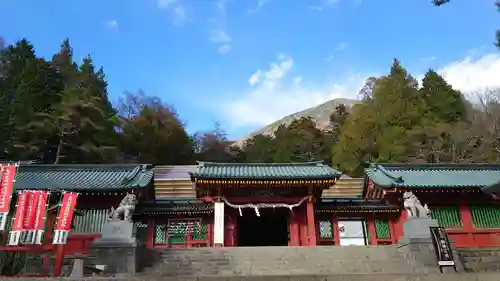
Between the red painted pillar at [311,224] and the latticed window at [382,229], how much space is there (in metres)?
3.40

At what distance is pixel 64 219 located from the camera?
494 inches

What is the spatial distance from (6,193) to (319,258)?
10682 mm

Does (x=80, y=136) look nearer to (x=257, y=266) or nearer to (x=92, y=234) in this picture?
(x=92, y=234)

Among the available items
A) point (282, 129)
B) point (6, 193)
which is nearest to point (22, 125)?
point (6, 193)

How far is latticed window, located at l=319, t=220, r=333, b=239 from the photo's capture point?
65.9 ft

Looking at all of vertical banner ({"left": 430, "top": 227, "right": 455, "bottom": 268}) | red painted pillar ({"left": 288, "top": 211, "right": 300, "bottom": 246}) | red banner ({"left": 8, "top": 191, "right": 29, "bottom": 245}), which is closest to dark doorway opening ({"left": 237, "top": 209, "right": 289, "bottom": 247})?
red painted pillar ({"left": 288, "top": 211, "right": 300, "bottom": 246})

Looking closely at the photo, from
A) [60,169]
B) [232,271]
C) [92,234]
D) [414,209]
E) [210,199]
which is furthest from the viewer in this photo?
[60,169]

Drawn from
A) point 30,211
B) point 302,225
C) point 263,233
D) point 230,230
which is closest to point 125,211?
point 30,211

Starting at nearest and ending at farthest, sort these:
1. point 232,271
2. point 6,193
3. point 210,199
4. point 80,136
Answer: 1. point 6,193
2. point 232,271
3. point 210,199
4. point 80,136

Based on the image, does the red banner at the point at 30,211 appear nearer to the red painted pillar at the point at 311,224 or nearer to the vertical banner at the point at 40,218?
the vertical banner at the point at 40,218

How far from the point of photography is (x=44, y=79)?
3903 centimetres

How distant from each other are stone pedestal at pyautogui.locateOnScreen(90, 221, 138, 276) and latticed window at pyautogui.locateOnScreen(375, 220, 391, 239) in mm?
12360

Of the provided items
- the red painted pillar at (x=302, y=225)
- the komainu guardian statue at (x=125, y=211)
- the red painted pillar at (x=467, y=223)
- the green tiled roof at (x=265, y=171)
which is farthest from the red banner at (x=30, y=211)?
the red painted pillar at (x=467, y=223)

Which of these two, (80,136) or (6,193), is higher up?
(80,136)
